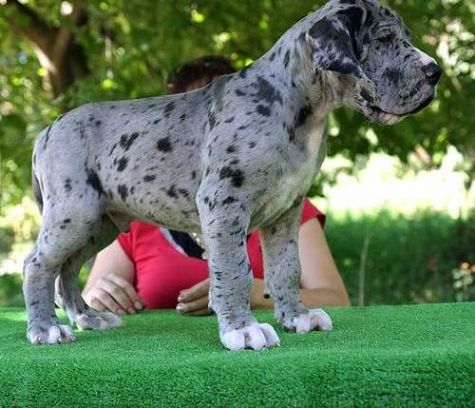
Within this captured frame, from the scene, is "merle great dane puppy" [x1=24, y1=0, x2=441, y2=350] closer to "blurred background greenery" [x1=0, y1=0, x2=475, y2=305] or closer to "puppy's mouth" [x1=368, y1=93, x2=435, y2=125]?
"puppy's mouth" [x1=368, y1=93, x2=435, y2=125]

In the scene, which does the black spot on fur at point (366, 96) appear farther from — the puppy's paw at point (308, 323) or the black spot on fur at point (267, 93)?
the puppy's paw at point (308, 323)

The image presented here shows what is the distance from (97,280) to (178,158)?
1.51 metres

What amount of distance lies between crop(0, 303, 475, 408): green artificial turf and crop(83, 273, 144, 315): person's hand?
1.17 meters

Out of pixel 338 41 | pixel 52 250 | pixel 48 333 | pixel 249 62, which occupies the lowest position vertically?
pixel 48 333

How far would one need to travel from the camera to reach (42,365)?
200 centimetres

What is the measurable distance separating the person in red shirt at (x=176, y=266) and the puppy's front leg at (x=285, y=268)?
871mm

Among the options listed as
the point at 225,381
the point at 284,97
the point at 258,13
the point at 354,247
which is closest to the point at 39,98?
the point at 258,13

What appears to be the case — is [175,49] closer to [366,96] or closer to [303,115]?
[303,115]

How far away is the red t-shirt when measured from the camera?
3828mm

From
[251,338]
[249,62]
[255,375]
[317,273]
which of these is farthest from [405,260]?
[255,375]

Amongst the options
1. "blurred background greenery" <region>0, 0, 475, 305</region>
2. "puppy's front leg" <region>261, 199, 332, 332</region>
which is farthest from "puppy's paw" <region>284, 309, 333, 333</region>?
"blurred background greenery" <region>0, 0, 475, 305</region>

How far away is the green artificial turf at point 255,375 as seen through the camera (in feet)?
5.87

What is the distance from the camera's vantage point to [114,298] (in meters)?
3.49

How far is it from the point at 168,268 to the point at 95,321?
1.02 metres
